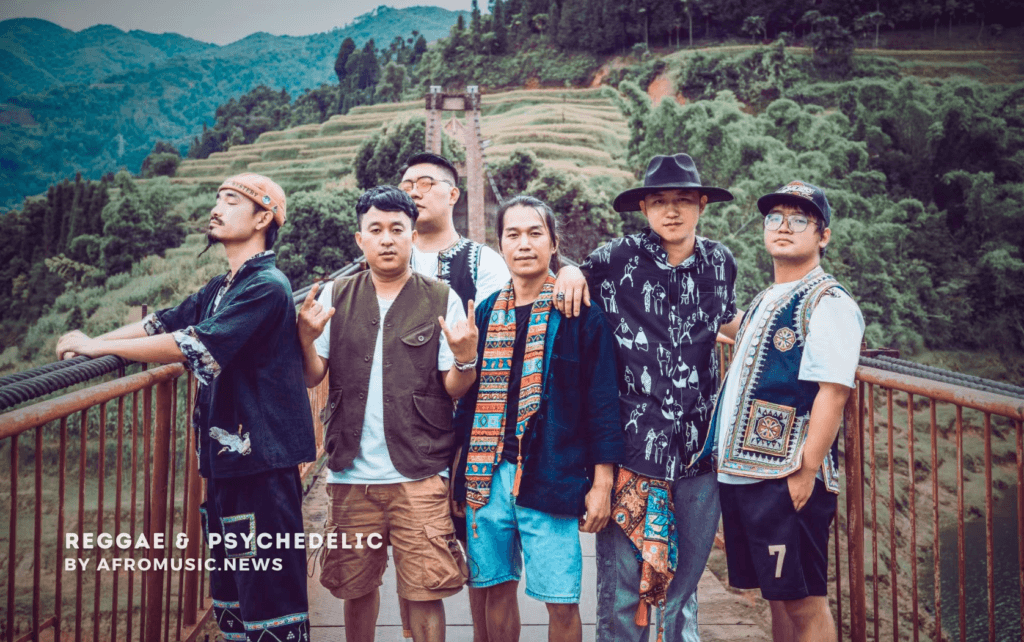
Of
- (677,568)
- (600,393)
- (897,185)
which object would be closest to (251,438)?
(600,393)

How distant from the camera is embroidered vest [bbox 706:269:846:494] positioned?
6.55 ft

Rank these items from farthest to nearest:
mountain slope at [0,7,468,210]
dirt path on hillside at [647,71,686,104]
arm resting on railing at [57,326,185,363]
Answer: mountain slope at [0,7,468,210], dirt path on hillside at [647,71,686,104], arm resting on railing at [57,326,185,363]

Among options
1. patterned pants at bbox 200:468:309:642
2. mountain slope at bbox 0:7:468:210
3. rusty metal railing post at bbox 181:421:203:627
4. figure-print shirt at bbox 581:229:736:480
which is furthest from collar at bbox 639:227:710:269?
mountain slope at bbox 0:7:468:210

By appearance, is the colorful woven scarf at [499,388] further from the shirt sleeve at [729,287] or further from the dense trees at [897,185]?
the dense trees at [897,185]

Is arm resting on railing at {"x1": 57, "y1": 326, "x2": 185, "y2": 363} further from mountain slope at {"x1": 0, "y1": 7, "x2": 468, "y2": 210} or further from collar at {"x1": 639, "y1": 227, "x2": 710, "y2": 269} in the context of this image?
mountain slope at {"x1": 0, "y1": 7, "x2": 468, "y2": 210}

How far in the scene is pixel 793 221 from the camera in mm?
2174

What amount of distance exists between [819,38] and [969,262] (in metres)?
21.2

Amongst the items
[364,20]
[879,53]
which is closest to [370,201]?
[879,53]

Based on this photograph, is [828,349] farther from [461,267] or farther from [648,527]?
[461,267]

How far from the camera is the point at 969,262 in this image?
25141 mm

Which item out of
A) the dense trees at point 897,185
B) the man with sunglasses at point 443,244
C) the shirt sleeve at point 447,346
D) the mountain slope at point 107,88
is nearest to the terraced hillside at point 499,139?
the dense trees at point 897,185

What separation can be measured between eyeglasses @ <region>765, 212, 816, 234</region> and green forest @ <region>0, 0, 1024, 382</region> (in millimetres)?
16103

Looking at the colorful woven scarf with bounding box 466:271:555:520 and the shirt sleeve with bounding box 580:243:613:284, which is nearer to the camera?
the colorful woven scarf with bounding box 466:271:555:520

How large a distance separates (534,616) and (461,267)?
144 cm
